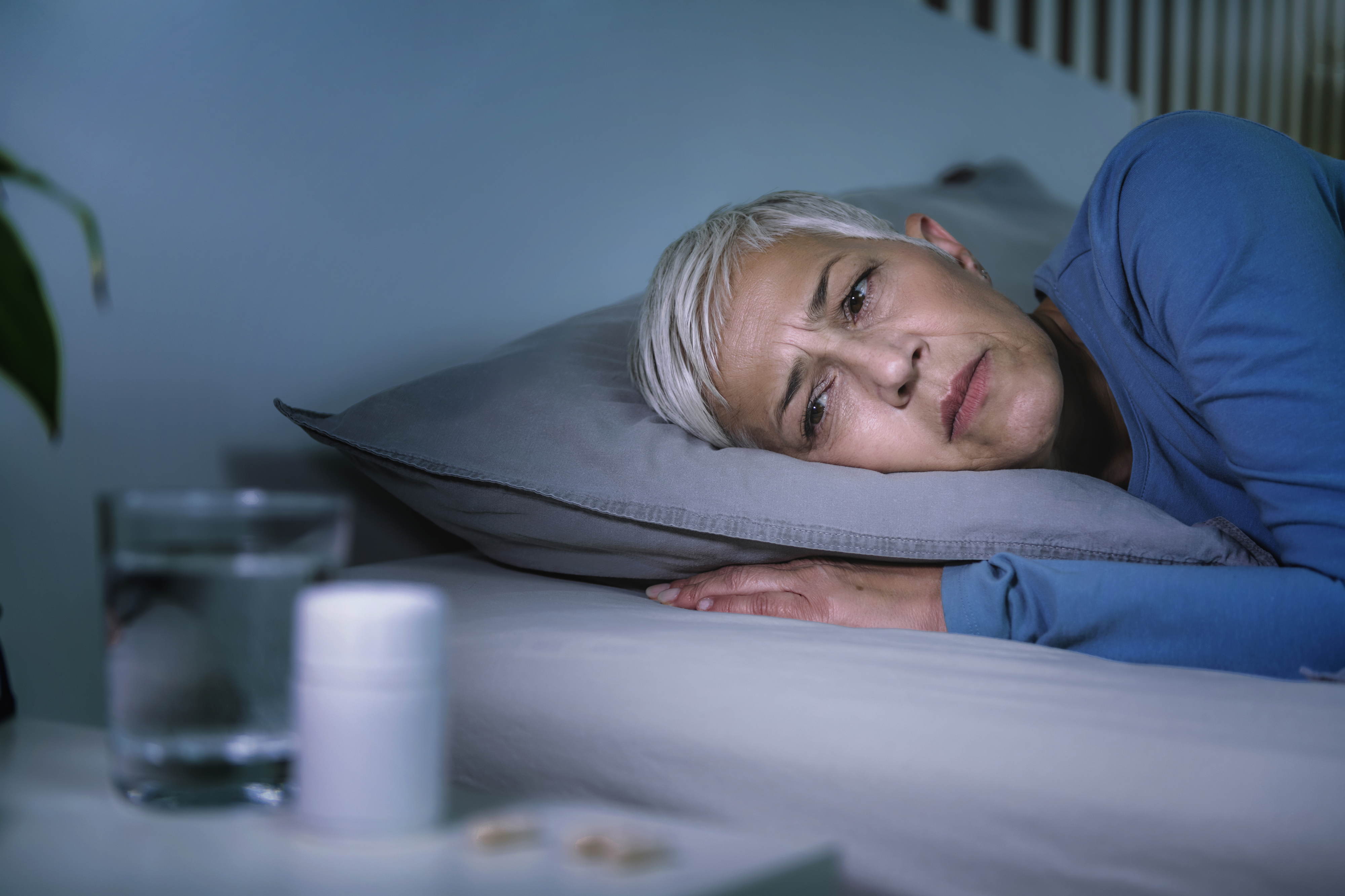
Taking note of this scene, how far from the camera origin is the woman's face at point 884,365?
3.12 feet

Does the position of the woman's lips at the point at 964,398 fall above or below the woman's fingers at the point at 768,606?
above

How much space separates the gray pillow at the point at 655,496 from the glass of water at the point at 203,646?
42 centimetres

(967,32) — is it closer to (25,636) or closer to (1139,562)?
(1139,562)

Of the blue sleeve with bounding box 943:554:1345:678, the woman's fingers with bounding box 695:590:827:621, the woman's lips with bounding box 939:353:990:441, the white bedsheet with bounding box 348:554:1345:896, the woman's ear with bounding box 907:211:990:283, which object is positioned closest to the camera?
the white bedsheet with bounding box 348:554:1345:896

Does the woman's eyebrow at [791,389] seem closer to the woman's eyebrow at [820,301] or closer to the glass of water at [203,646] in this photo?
the woman's eyebrow at [820,301]

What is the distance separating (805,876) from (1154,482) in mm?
753

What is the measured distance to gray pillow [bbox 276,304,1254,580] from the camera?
821 mm

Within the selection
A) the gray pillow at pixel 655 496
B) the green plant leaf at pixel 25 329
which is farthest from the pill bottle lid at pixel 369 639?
the gray pillow at pixel 655 496

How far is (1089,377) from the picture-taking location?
113 cm

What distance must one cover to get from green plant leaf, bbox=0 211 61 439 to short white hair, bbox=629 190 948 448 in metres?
0.66

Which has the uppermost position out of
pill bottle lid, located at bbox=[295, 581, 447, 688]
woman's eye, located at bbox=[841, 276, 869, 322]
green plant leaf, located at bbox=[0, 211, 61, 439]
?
green plant leaf, located at bbox=[0, 211, 61, 439]

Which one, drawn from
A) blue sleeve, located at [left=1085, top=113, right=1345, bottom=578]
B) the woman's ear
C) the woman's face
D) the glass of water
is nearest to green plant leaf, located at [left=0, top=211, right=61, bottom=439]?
the glass of water

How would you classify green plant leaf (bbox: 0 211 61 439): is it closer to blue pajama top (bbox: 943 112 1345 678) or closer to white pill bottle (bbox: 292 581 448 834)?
white pill bottle (bbox: 292 581 448 834)

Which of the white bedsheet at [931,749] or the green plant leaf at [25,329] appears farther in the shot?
the white bedsheet at [931,749]
